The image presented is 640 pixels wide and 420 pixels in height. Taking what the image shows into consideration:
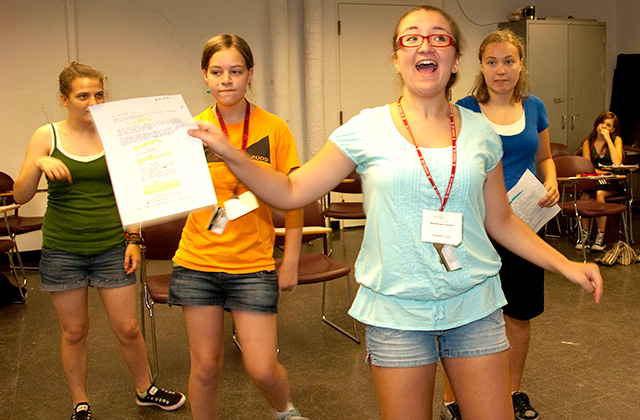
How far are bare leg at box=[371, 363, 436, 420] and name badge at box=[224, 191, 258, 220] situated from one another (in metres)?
0.73

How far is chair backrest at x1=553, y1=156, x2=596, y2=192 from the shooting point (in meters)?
6.18

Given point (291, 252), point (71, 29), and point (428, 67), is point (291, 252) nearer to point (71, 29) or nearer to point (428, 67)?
point (428, 67)

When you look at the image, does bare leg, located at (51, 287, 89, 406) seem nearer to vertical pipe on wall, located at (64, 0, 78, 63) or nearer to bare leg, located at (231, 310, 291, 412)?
bare leg, located at (231, 310, 291, 412)

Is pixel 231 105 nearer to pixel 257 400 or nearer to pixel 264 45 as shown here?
pixel 257 400

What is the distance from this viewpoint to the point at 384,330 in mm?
1569

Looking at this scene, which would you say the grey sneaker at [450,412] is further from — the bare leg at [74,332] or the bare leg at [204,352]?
the bare leg at [74,332]

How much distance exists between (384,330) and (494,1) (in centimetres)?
815

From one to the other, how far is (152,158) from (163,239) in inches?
83.4

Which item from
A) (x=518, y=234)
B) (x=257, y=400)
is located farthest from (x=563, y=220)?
(x=518, y=234)

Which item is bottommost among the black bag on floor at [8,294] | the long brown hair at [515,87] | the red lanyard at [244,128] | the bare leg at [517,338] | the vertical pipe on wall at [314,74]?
the black bag on floor at [8,294]

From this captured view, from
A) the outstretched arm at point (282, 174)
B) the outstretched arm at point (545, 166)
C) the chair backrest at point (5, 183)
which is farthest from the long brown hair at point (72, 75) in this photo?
the chair backrest at point (5, 183)

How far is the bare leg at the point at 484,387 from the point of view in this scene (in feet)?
5.07

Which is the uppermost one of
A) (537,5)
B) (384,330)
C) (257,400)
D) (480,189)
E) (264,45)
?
(537,5)

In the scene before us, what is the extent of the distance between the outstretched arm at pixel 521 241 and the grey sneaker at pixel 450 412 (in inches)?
48.9
